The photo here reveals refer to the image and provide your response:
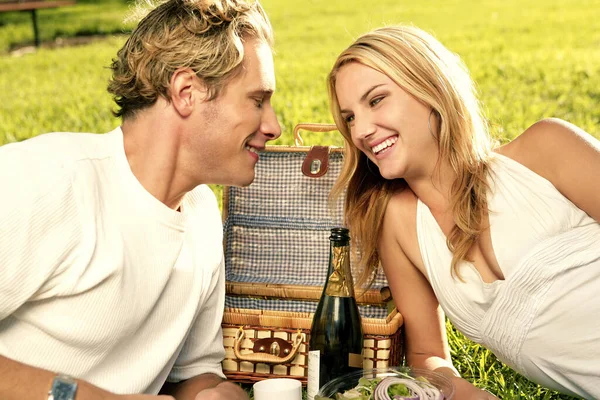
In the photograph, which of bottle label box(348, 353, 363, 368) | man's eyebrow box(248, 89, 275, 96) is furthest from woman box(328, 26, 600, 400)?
man's eyebrow box(248, 89, 275, 96)

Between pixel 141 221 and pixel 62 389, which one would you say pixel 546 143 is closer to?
pixel 141 221

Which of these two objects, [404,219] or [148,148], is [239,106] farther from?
[404,219]

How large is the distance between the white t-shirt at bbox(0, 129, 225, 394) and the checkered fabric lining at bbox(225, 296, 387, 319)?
96 centimetres

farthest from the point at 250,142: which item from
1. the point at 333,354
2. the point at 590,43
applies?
the point at 590,43

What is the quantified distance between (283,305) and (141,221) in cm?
130

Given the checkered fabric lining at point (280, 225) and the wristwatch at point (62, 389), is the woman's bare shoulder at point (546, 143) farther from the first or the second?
the wristwatch at point (62, 389)

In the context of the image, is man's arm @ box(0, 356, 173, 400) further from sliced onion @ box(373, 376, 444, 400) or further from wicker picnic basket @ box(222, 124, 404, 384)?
wicker picnic basket @ box(222, 124, 404, 384)

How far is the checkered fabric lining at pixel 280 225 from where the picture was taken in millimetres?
3621

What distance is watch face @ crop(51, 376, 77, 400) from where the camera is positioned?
6.64 ft

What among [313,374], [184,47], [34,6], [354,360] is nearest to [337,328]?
[354,360]

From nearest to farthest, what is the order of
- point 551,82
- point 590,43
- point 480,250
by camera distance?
point 480,250 < point 551,82 < point 590,43

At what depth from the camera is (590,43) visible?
8.59m

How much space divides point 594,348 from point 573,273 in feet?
0.80

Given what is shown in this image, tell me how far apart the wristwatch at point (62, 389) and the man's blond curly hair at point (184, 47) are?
83cm
